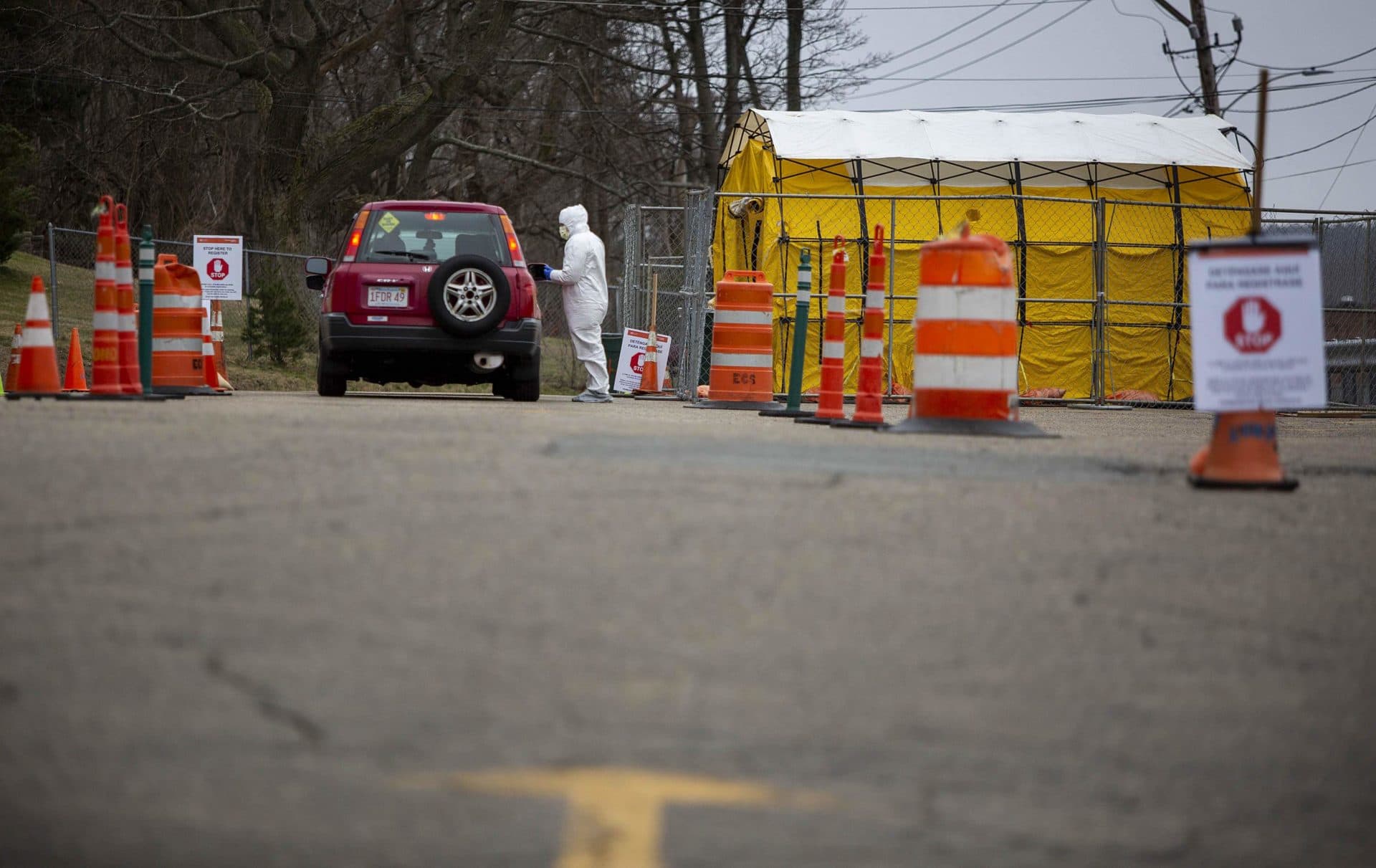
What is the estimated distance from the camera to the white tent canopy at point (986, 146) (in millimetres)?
25000

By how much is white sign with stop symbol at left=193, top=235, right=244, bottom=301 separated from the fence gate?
5.37 m

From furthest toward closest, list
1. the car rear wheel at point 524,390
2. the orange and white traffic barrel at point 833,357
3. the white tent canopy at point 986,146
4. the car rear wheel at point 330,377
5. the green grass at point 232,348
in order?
1. the green grass at point 232,348
2. the white tent canopy at point 986,146
3. the car rear wheel at point 524,390
4. the car rear wheel at point 330,377
5. the orange and white traffic barrel at point 833,357

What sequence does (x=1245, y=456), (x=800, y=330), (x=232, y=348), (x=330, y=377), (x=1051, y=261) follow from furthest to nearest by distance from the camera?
1. (x=232, y=348)
2. (x=1051, y=261)
3. (x=330, y=377)
4. (x=800, y=330)
5. (x=1245, y=456)

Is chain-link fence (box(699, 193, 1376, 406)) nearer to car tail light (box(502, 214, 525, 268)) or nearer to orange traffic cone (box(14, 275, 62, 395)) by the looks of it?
car tail light (box(502, 214, 525, 268))

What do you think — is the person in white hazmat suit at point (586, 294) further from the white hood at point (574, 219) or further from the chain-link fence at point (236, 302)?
the chain-link fence at point (236, 302)

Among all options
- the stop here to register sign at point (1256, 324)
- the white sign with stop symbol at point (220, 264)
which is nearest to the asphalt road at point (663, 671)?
the stop here to register sign at point (1256, 324)

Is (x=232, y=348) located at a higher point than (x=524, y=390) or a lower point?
higher

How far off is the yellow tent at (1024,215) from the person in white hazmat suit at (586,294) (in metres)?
5.86

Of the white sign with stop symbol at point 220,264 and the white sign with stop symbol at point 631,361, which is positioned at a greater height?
the white sign with stop symbol at point 220,264

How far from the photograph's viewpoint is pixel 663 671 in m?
3.95

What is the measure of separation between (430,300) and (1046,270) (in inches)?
490

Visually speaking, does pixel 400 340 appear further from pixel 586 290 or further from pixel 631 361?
pixel 631 361

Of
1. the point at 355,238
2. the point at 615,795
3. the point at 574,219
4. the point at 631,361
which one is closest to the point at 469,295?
the point at 355,238

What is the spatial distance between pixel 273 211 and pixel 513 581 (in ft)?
95.0
